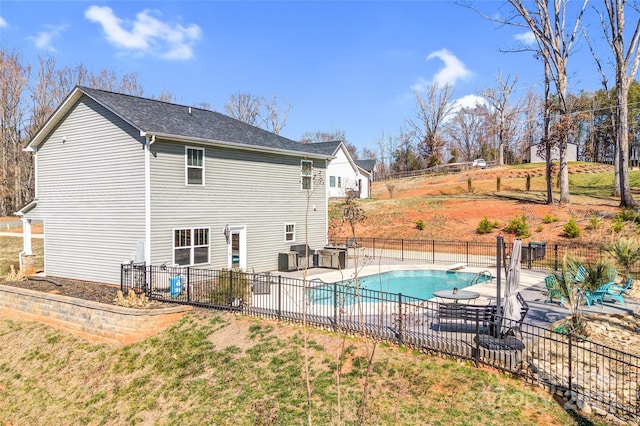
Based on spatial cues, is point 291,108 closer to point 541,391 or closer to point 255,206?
point 255,206

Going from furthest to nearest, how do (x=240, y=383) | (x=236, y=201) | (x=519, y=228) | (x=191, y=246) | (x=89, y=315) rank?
(x=519, y=228) → (x=236, y=201) → (x=191, y=246) → (x=89, y=315) → (x=240, y=383)

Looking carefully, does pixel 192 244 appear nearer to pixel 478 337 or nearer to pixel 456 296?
pixel 456 296

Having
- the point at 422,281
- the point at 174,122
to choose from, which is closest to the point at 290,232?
the point at 422,281

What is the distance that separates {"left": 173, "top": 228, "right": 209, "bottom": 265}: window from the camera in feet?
49.7

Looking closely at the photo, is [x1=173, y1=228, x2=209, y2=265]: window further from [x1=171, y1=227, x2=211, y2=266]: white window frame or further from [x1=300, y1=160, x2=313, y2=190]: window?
[x1=300, y1=160, x2=313, y2=190]: window

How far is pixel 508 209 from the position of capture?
2978 centimetres

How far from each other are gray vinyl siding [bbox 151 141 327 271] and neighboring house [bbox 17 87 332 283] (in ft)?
0.14

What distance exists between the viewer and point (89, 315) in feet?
39.5

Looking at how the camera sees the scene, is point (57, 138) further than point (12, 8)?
No

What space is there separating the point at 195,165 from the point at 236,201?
2383mm

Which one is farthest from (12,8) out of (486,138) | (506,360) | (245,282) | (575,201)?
(486,138)

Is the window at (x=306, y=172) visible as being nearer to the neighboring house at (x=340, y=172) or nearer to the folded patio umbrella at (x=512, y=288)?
the folded patio umbrella at (x=512, y=288)

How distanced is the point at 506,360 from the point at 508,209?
2448 centimetres

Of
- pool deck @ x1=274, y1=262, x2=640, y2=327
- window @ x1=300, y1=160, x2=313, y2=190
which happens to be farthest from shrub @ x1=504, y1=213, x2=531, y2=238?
window @ x1=300, y1=160, x2=313, y2=190
